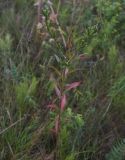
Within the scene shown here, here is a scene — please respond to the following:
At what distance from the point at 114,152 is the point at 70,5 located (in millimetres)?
1449

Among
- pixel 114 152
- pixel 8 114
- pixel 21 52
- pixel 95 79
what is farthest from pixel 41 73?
pixel 114 152

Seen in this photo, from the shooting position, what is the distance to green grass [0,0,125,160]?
1946 mm

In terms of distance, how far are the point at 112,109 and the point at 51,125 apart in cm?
43

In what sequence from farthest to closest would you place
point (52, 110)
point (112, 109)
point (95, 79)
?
point (95, 79) < point (112, 109) < point (52, 110)

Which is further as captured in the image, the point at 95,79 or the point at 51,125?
the point at 95,79

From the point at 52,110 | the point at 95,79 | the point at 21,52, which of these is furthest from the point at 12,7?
the point at 52,110

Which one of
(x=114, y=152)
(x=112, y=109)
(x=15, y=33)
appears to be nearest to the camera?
(x=114, y=152)

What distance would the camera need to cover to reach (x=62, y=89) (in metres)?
1.90

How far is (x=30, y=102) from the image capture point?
2.12 m

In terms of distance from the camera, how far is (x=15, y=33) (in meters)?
2.80

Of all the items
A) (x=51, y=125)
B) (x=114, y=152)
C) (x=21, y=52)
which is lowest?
(x=114, y=152)

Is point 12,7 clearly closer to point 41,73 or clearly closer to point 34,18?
point 34,18

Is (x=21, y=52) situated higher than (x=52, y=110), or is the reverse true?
(x=21, y=52)

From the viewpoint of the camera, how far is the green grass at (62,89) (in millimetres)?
1946
